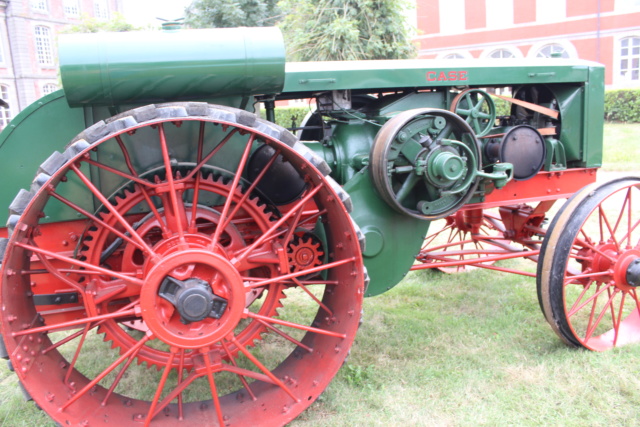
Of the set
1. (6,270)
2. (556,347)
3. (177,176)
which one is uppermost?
(177,176)

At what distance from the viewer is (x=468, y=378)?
3.26 m

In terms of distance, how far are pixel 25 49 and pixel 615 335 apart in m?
35.5

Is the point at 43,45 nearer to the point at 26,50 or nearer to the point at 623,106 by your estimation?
the point at 26,50

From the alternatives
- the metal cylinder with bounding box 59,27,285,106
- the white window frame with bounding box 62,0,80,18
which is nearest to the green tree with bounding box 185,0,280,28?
the metal cylinder with bounding box 59,27,285,106

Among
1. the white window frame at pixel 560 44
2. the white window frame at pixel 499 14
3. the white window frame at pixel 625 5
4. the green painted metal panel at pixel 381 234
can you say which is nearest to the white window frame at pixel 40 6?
the white window frame at pixel 499 14

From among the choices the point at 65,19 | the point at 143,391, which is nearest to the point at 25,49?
the point at 65,19

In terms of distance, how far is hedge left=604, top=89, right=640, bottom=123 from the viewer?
651 inches

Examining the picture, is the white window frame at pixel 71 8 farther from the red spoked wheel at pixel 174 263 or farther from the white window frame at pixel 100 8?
the red spoked wheel at pixel 174 263

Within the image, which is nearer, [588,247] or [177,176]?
[177,176]

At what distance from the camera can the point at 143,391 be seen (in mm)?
3324

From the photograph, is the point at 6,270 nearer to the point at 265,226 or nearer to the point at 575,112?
the point at 265,226

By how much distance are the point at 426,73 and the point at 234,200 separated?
144cm

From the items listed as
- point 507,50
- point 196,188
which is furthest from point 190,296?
point 507,50

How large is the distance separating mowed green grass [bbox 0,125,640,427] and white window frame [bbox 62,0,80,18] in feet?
119
